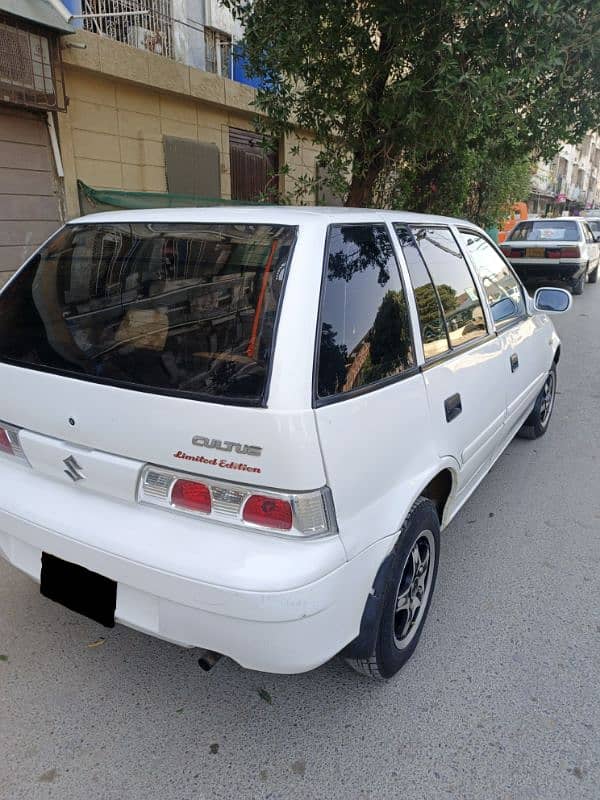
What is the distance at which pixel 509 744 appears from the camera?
1.98 m

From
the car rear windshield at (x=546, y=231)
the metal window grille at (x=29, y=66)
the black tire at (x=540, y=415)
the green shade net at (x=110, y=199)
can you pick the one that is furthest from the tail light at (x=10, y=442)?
the car rear windshield at (x=546, y=231)

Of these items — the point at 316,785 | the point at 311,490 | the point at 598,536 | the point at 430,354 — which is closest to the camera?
the point at 311,490

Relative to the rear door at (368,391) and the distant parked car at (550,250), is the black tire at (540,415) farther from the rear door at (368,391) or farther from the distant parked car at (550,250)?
the distant parked car at (550,250)

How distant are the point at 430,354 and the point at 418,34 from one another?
4.28 meters

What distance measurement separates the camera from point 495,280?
3.45m

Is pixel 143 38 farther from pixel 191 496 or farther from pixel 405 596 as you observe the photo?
pixel 405 596

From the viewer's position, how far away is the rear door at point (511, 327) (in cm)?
323

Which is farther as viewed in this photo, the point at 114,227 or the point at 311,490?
the point at 114,227

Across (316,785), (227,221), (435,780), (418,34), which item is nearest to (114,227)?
(227,221)

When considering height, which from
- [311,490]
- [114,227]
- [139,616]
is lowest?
[139,616]

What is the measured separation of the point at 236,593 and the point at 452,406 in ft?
4.30

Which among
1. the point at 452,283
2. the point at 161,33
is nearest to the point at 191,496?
the point at 452,283

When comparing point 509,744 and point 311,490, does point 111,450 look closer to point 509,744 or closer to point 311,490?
point 311,490

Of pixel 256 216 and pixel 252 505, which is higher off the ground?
pixel 256 216
